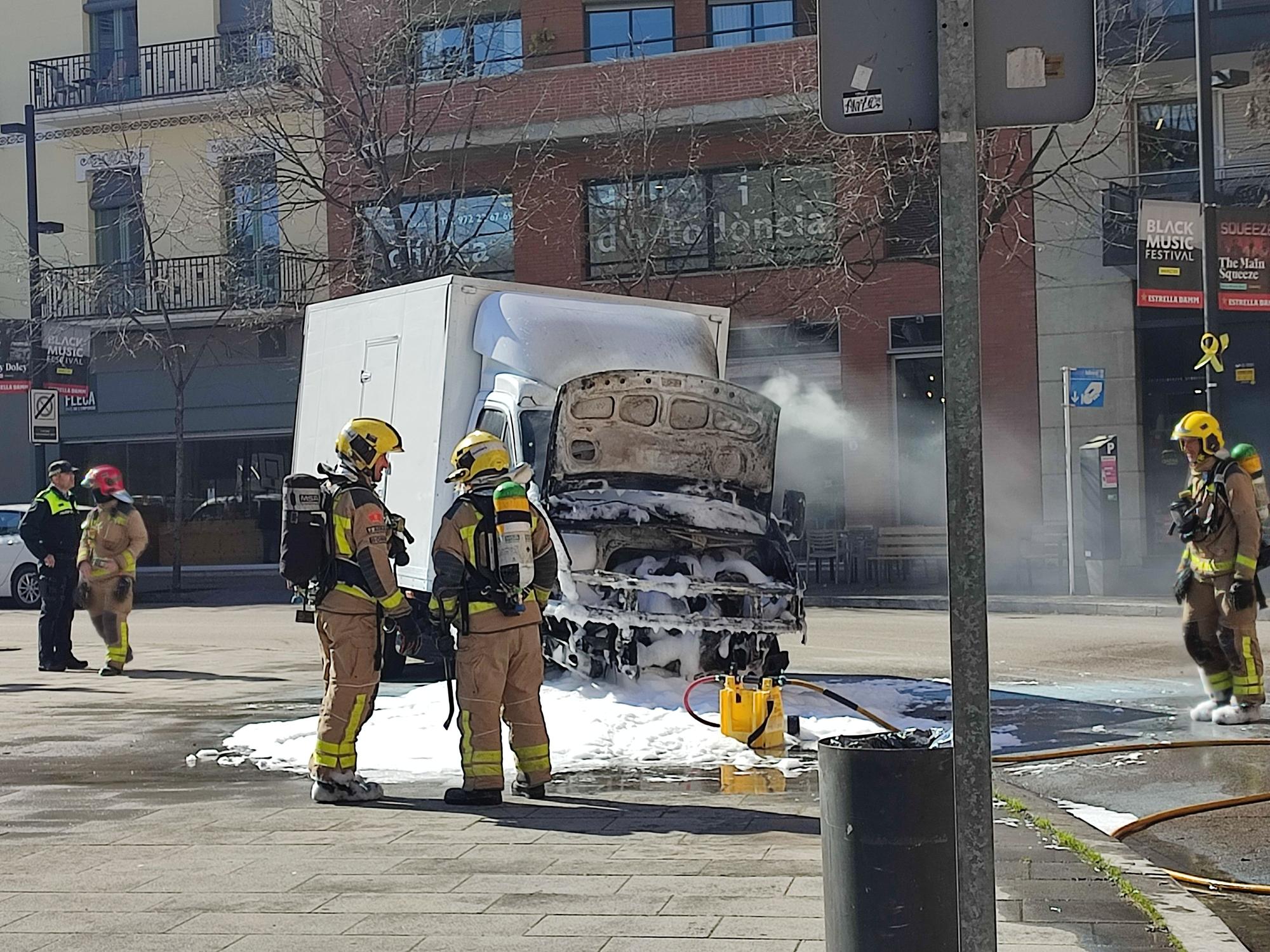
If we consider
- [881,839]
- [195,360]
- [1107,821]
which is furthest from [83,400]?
[881,839]

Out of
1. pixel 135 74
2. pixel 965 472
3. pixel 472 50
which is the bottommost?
pixel 965 472

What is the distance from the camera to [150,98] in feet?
102

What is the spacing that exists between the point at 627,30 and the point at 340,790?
22891 millimetres

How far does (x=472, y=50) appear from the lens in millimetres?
27547

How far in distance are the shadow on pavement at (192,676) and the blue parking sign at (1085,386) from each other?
12877 mm

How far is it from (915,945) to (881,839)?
0.28 metres

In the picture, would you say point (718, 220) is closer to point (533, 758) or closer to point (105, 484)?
point (105, 484)

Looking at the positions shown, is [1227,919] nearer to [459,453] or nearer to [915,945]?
[915,945]

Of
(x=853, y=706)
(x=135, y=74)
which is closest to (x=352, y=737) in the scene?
(x=853, y=706)

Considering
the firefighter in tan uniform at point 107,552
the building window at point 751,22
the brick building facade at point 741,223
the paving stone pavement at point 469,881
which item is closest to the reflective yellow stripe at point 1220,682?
the paving stone pavement at point 469,881

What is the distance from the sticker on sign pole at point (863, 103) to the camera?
3.48 meters

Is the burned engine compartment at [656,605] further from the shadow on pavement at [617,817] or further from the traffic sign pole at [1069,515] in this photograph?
the traffic sign pole at [1069,515]

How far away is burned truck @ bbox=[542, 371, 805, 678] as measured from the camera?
10.6 m

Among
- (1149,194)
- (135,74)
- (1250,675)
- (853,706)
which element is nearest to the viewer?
(853,706)
